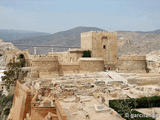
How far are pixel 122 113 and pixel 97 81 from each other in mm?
8510

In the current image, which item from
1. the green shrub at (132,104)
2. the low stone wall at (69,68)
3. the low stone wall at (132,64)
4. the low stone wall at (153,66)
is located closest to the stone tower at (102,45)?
the low stone wall at (132,64)

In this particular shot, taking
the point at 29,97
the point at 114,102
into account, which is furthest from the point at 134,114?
the point at 29,97

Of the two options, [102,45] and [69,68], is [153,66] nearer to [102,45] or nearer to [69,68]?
[102,45]

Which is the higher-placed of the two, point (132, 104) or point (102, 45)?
point (102, 45)

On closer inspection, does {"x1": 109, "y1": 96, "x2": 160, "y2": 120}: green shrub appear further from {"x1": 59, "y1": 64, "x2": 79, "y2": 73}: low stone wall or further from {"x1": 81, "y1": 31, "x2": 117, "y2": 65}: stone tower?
{"x1": 81, "y1": 31, "x2": 117, "y2": 65}: stone tower

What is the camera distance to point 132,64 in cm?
2889

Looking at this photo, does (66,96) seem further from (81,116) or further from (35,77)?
(35,77)

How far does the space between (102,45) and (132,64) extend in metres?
4.77

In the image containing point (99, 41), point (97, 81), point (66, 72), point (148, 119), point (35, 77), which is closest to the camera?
point (148, 119)

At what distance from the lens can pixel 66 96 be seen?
18.0 meters

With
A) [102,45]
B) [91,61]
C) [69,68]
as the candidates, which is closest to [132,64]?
[102,45]

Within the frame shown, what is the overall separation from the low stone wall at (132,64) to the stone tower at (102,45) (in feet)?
8.02

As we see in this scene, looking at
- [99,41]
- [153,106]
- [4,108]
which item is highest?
[99,41]

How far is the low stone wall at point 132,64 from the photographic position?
2891 cm
